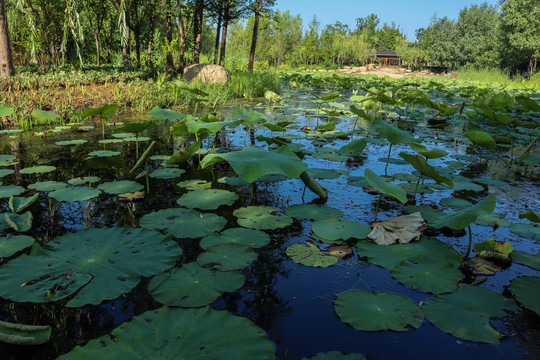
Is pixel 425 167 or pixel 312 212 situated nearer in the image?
pixel 425 167

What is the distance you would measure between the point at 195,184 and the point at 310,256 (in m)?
1.21

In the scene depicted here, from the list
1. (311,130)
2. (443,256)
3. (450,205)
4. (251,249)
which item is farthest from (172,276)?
(311,130)

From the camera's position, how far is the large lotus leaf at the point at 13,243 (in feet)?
4.58

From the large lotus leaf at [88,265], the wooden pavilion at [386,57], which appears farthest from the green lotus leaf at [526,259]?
the wooden pavilion at [386,57]

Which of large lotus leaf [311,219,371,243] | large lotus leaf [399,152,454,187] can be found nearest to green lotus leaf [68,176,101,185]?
large lotus leaf [311,219,371,243]

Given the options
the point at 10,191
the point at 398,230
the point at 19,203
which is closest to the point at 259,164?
the point at 398,230

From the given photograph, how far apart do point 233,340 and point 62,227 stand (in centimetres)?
129

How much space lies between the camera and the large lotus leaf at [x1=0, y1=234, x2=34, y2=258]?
1.40m

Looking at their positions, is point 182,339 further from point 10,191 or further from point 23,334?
point 10,191

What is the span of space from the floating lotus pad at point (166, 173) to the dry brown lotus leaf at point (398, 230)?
1541 millimetres

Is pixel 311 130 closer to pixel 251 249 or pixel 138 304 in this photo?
pixel 251 249

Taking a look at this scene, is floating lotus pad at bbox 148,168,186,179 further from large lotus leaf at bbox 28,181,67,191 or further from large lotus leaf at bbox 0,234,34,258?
large lotus leaf at bbox 0,234,34,258

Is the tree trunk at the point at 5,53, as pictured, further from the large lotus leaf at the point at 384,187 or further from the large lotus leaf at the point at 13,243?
the large lotus leaf at the point at 384,187

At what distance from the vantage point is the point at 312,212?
1.95 metres
